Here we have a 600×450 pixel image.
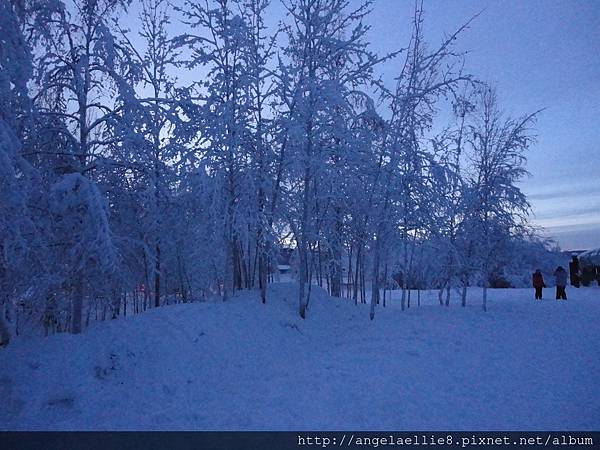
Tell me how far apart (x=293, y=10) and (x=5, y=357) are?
1033cm

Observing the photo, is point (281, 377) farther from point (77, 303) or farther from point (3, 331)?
point (3, 331)

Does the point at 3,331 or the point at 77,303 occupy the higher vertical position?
the point at 77,303

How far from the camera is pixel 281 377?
22.4 ft

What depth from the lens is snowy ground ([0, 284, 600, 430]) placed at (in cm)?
Result: 520

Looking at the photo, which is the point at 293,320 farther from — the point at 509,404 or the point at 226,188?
the point at 509,404

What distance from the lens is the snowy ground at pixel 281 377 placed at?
5195mm

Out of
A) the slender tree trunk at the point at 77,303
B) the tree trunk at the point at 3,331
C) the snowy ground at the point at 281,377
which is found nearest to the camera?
the snowy ground at the point at 281,377

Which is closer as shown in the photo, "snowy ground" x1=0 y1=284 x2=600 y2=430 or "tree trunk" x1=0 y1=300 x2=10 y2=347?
"snowy ground" x1=0 y1=284 x2=600 y2=430

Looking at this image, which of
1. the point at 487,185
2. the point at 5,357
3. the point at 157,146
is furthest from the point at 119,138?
the point at 487,185

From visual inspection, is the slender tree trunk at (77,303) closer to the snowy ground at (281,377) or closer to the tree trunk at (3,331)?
the snowy ground at (281,377)

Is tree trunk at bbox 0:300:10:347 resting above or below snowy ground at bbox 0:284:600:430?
above

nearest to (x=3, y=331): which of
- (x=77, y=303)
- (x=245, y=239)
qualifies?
(x=77, y=303)

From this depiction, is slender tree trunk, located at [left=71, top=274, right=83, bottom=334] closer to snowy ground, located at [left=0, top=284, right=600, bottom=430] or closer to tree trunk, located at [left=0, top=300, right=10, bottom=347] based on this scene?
snowy ground, located at [left=0, top=284, right=600, bottom=430]
